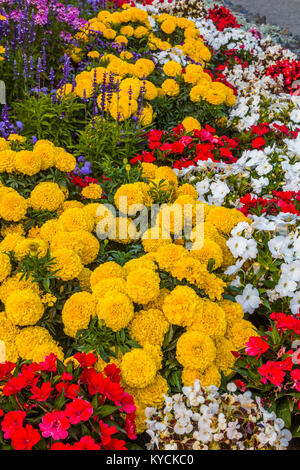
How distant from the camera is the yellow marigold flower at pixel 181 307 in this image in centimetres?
212

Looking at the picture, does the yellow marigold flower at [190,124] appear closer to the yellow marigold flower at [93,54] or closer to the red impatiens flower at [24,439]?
the yellow marigold flower at [93,54]

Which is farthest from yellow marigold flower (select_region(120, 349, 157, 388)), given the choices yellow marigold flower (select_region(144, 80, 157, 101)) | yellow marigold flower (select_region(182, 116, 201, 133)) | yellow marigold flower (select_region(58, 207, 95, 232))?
yellow marigold flower (select_region(144, 80, 157, 101))

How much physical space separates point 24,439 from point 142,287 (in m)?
0.86

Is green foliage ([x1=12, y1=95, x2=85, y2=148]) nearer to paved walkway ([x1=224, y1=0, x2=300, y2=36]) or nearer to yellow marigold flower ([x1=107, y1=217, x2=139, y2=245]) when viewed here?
yellow marigold flower ([x1=107, y1=217, x2=139, y2=245])

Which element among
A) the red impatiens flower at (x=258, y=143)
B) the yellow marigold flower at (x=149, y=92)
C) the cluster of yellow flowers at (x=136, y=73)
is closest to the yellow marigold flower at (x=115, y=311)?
the cluster of yellow flowers at (x=136, y=73)

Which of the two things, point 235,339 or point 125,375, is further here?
point 235,339

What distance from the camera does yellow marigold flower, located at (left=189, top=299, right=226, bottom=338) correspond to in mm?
2162

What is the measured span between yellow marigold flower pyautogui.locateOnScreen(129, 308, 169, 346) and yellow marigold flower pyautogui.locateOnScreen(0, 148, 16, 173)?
1.32 metres

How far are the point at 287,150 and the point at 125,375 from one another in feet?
9.44

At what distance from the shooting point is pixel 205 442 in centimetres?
179

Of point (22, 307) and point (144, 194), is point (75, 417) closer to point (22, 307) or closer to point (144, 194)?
point (22, 307)

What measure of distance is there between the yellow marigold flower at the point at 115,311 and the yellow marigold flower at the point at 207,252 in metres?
0.56

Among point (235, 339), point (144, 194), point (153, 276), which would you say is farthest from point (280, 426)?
point (144, 194)

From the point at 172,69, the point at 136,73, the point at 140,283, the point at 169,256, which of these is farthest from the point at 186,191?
the point at 172,69
